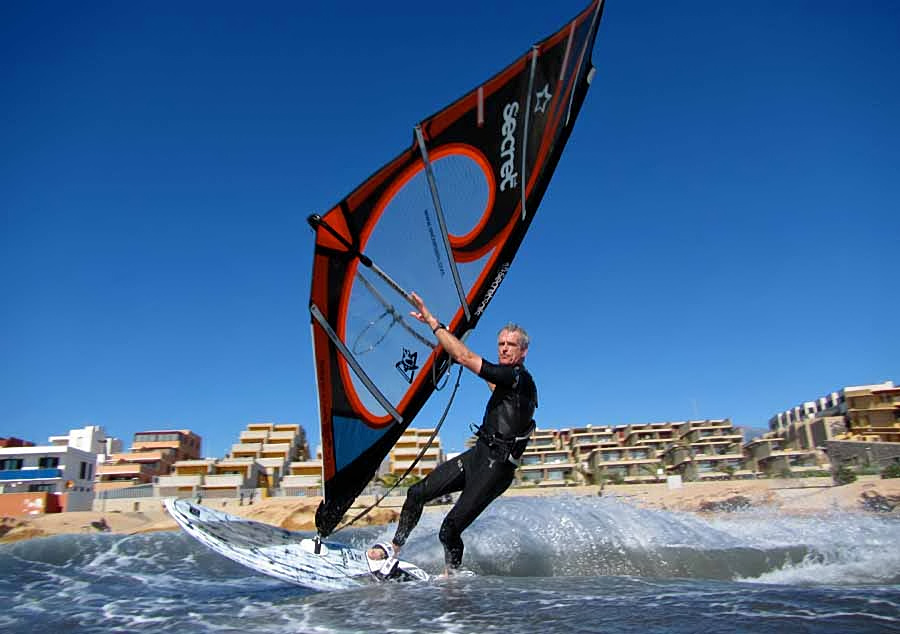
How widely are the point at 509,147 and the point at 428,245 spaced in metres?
1.15

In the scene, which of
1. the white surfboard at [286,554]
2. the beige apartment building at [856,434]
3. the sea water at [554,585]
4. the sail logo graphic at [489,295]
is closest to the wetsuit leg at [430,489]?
the white surfboard at [286,554]

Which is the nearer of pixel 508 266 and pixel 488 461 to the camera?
pixel 488 461

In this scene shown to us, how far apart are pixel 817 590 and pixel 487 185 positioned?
3882 millimetres

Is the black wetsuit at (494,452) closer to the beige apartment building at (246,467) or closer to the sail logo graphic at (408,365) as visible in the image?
the sail logo graphic at (408,365)

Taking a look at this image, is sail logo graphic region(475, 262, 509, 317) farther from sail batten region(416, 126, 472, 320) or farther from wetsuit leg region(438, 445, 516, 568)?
wetsuit leg region(438, 445, 516, 568)

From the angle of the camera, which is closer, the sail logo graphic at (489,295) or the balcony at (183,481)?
the sail logo graphic at (489,295)

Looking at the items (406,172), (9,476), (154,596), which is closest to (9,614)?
(154,596)

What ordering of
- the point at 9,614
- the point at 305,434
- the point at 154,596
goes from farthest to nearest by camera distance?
1. the point at 305,434
2. the point at 154,596
3. the point at 9,614

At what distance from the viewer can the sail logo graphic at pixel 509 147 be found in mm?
5500

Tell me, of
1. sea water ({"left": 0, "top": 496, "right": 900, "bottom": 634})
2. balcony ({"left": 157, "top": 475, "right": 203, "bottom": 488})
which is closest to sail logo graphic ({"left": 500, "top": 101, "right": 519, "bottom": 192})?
sea water ({"left": 0, "top": 496, "right": 900, "bottom": 634})

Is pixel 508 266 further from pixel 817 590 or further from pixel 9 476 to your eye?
pixel 9 476

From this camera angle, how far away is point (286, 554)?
4.90 m

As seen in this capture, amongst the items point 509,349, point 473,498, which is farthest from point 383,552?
point 509,349

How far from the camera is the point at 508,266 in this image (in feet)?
18.3
